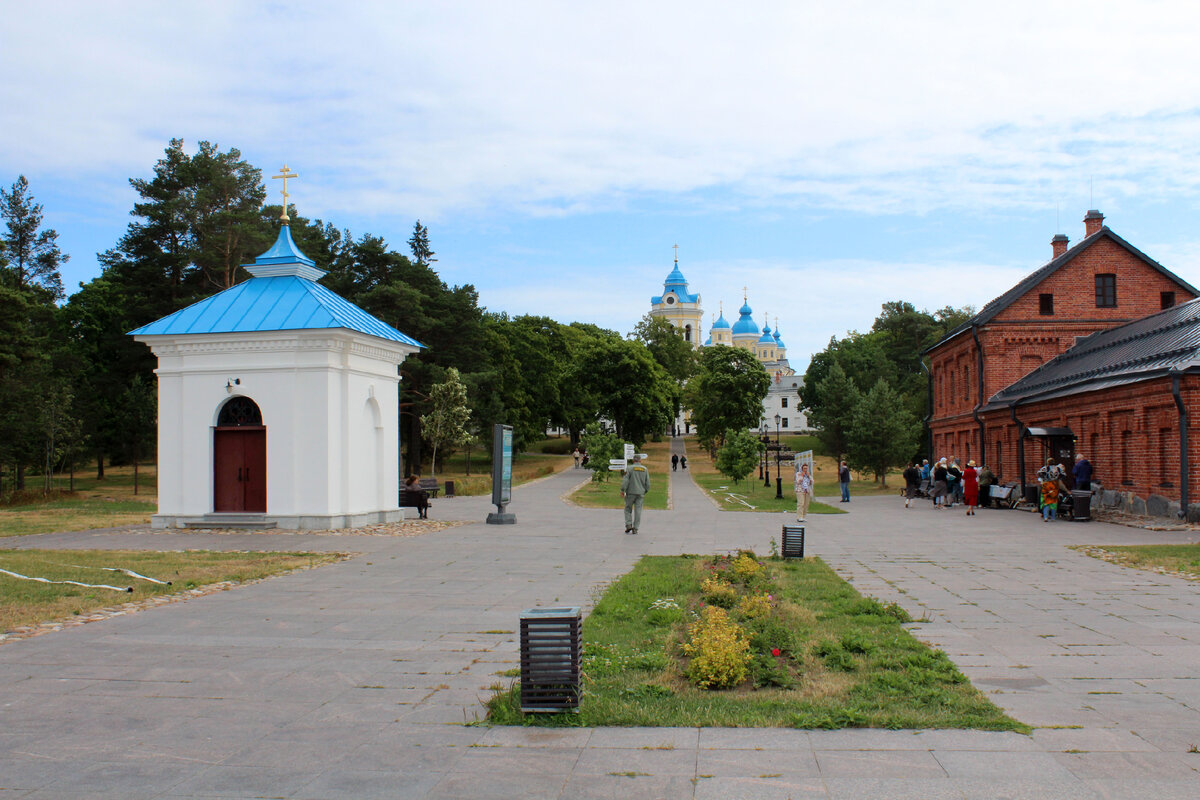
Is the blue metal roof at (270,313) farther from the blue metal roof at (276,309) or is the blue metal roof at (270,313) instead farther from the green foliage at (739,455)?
the green foliage at (739,455)

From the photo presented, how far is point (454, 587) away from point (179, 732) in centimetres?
629

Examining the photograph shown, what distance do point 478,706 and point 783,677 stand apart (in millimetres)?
2179

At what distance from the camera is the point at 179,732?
5.86 m

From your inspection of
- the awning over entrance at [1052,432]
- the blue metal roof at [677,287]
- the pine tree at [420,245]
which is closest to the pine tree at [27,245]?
the pine tree at [420,245]

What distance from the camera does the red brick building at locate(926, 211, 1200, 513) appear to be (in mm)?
24578

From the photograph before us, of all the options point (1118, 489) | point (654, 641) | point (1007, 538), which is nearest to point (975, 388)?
point (1118, 489)

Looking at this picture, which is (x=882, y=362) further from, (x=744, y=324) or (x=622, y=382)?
(x=744, y=324)

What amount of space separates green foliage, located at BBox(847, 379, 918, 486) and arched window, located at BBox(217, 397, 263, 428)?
35.8m

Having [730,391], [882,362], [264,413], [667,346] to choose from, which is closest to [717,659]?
[264,413]

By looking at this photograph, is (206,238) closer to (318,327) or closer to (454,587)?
(318,327)

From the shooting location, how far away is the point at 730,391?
77.1 metres

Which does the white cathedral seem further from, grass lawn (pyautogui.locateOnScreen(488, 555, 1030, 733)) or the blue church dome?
grass lawn (pyautogui.locateOnScreen(488, 555, 1030, 733))

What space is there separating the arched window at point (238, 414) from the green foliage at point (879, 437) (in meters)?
35.8

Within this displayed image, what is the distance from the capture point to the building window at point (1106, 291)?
35.4 meters
